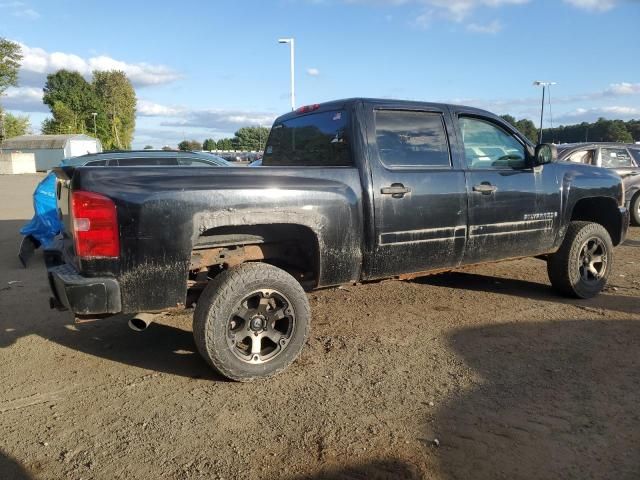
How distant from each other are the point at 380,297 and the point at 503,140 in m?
2.05

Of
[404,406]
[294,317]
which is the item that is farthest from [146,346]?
[404,406]

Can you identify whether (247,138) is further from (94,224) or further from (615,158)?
(94,224)

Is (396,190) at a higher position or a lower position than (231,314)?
higher

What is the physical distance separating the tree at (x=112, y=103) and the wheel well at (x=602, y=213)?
8457 cm

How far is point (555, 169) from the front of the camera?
16.9 ft

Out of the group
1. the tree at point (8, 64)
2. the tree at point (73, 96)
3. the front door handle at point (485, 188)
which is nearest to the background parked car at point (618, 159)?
the front door handle at point (485, 188)

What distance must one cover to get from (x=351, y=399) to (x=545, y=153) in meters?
3.10

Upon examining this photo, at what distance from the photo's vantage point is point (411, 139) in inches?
172

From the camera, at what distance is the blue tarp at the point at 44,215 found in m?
7.54

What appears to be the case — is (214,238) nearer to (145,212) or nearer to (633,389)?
(145,212)

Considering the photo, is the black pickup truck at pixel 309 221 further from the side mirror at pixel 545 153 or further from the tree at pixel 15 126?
the tree at pixel 15 126

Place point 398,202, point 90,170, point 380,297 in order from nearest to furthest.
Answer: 1. point 90,170
2. point 398,202
3. point 380,297

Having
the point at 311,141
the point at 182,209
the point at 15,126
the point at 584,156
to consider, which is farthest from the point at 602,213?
the point at 15,126

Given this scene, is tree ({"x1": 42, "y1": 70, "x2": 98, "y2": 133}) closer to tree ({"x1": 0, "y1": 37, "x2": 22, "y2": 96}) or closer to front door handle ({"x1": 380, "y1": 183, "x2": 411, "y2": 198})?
tree ({"x1": 0, "y1": 37, "x2": 22, "y2": 96})
